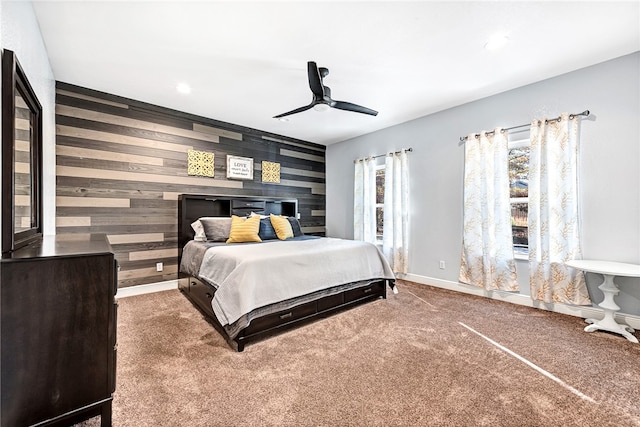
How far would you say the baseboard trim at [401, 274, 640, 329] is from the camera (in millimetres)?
2656

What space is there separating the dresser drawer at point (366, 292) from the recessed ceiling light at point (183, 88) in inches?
121

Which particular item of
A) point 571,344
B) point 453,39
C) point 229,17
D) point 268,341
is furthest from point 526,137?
point 268,341

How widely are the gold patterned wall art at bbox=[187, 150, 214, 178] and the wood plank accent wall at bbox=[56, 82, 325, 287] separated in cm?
7

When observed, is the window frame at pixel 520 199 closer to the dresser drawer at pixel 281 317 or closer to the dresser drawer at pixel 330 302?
the dresser drawer at pixel 330 302

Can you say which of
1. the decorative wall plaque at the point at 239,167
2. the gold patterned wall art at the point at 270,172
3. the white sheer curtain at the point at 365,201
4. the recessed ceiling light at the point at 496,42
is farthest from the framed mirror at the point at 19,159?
the white sheer curtain at the point at 365,201

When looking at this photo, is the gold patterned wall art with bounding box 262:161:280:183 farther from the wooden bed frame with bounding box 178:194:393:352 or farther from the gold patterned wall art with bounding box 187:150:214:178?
the gold patterned wall art with bounding box 187:150:214:178

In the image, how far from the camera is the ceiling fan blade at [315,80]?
7.69ft

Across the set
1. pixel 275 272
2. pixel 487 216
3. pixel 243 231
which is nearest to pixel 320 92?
pixel 275 272

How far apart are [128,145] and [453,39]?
393 cm

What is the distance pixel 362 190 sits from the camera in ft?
17.0

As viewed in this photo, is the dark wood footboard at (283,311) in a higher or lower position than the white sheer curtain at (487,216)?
lower

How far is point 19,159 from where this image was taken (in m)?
1.71

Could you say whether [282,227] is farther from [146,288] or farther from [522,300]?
[522,300]

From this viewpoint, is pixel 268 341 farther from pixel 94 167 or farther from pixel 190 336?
pixel 94 167
